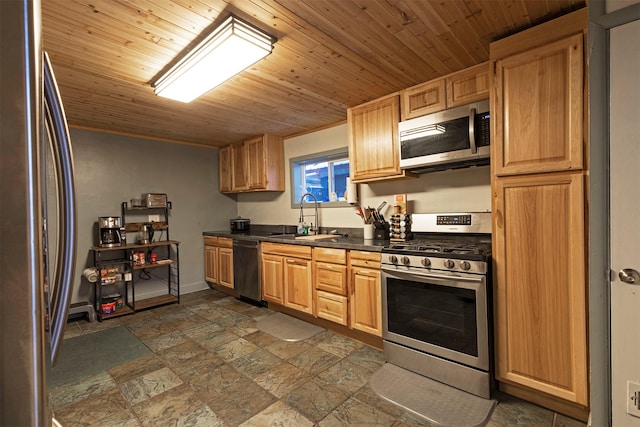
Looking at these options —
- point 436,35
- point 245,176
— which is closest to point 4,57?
point 436,35

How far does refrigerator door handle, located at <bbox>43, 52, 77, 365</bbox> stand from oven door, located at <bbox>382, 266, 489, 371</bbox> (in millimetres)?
2005

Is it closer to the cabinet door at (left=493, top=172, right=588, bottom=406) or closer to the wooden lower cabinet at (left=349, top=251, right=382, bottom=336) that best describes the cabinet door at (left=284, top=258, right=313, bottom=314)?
the wooden lower cabinet at (left=349, top=251, right=382, bottom=336)

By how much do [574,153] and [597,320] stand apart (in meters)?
0.88

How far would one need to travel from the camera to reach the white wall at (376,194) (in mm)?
2605

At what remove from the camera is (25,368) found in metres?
0.46

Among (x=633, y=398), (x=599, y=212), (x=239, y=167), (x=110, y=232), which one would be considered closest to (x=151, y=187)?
(x=110, y=232)

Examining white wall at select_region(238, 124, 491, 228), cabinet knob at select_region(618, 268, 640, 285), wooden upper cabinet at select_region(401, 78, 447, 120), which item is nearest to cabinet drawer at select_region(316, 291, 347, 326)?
white wall at select_region(238, 124, 491, 228)

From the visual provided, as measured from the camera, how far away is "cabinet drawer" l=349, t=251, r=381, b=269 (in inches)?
99.8

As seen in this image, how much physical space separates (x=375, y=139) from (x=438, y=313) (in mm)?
1657

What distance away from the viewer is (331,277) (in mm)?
2891

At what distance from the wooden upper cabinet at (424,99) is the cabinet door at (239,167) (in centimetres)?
→ 260

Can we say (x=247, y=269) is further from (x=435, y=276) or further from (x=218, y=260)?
(x=435, y=276)

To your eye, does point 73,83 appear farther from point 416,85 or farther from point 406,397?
point 406,397

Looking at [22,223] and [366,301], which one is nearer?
[22,223]
